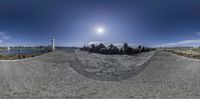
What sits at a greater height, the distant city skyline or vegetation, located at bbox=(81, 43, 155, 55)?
the distant city skyline

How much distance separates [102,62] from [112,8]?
810 mm

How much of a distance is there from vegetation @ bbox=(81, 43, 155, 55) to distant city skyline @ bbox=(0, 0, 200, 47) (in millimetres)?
75

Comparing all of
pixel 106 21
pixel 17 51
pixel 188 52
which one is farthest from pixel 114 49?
pixel 17 51

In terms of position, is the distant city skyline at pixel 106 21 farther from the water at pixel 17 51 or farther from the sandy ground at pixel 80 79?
the sandy ground at pixel 80 79

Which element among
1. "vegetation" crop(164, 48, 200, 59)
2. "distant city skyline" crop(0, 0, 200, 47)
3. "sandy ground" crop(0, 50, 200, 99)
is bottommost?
"sandy ground" crop(0, 50, 200, 99)

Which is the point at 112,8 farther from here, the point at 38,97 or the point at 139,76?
the point at 38,97

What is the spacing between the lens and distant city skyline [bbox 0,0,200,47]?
456cm

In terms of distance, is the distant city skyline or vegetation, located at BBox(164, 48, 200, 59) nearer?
the distant city skyline

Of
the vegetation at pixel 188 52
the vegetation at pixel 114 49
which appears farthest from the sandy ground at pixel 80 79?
the vegetation at pixel 114 49

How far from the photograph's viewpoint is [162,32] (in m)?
4.69

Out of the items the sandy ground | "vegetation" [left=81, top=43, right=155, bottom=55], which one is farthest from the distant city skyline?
the sandy ground

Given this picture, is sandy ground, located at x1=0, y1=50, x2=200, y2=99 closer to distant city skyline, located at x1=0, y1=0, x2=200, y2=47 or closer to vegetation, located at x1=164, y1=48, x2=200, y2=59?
vegetation, located at x1=164, y1=48, x2=200, y2=59

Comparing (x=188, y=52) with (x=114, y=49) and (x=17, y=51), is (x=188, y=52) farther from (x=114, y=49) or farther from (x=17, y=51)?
(x=17, y=51)

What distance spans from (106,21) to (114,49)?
440mm
